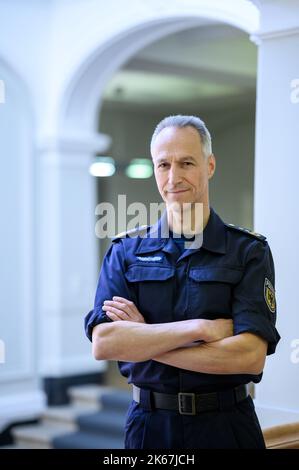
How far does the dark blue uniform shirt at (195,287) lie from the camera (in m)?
2.00

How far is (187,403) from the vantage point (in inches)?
78.7

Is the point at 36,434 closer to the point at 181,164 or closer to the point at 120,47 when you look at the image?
the point at 120,47

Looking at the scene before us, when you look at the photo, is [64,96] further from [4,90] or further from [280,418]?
[280,418]

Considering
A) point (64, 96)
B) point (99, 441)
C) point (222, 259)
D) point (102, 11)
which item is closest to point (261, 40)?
point (222, 259)

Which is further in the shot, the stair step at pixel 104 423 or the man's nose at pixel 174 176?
the stair step at pixel 104 423

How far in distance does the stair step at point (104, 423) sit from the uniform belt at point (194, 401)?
381 cm

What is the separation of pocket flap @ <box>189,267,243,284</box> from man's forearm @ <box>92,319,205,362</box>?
12 cm

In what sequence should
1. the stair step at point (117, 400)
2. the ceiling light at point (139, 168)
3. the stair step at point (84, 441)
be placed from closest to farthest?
the stair step at point (84, 441) < the stair step at point (117, 400) < the ceiling light at point (139, 168)

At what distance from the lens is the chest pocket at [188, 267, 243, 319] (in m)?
2.01

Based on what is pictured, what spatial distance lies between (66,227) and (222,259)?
4226 millimetres
